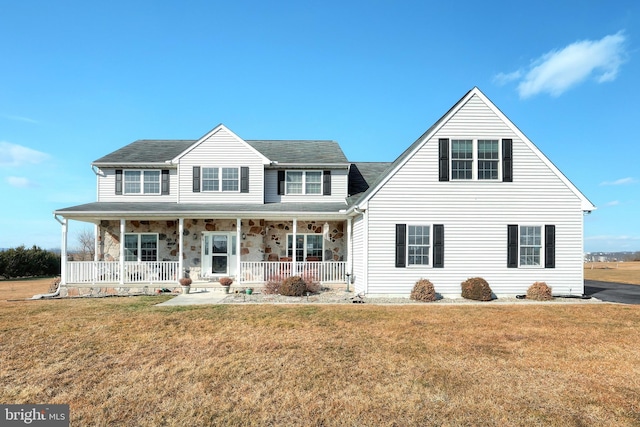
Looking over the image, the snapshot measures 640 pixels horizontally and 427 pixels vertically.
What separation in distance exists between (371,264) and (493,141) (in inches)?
254

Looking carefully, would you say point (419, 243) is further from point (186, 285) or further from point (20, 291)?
point (20, 291)

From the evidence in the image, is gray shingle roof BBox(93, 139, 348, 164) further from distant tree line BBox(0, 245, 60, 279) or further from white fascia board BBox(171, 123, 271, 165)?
distant tree line BBox(0, 245, 60, 279)

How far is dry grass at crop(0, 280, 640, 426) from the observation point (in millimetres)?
4625

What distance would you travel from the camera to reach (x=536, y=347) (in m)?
7.46

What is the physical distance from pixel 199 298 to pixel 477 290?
32.6ft

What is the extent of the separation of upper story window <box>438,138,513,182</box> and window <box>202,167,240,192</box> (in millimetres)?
9421

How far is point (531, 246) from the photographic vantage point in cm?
1401

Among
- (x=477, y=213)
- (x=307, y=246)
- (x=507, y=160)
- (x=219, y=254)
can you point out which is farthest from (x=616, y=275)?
(x=219, y=254)

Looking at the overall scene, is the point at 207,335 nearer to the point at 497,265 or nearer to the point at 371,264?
the point at 371,264

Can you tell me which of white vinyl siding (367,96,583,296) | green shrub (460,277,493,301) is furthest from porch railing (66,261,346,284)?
green shrub (460,277,493,301)

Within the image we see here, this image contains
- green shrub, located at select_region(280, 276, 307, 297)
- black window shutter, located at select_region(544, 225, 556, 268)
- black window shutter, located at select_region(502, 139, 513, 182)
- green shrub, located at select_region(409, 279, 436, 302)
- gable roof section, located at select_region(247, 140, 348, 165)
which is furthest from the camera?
gable roof section, located at select_region(247, 140, 348, 165)

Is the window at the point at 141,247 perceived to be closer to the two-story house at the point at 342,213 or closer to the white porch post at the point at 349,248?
the two-story house at the point at 342,213

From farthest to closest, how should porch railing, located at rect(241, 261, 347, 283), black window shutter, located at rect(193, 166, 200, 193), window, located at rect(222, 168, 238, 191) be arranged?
window, located at rect(222, 168, 238, 191)
black window shutter, located at rect(193, 166, 200, 193)
porch railing, located at rect(241, 261, 347, 283)

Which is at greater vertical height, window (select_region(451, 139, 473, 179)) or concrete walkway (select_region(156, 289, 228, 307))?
window (select_region(451, 139, 473, 179))
